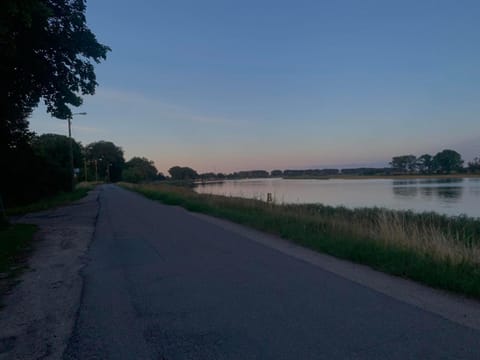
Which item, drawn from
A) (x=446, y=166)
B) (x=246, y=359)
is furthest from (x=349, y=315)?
(x=446, y=166)

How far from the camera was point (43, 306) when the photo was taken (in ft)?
16.4

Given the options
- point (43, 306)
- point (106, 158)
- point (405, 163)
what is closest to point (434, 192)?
point (43, 306)

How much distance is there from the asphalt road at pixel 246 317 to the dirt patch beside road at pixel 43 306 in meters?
0.19

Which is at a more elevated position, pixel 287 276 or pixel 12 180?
pixel 12 180

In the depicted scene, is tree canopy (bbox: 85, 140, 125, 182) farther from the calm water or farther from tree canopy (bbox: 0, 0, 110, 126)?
tree canopy (bbox: 0, 0, 110, 126)

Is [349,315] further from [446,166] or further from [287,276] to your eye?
[446,166]

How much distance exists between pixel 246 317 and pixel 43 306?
10.0 ft

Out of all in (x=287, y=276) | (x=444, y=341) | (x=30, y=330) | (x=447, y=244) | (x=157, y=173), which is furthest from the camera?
(x=157, y=173)

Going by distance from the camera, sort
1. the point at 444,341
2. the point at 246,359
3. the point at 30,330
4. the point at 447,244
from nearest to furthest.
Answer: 1. the point at 246,359
2. the point at 444,341
3. the point at 30,330
4. the point at 447,244

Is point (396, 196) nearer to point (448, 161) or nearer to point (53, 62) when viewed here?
point (53, 62)

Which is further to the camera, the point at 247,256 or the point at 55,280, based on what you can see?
the point at 247,256

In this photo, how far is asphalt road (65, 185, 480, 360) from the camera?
352 cm

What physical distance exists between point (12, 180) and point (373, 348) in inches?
1132

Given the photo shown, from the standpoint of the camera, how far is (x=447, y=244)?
7160 millimetres
